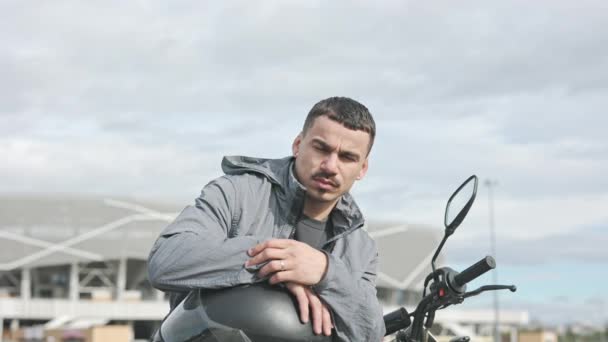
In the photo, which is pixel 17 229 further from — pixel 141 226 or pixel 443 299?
pixel 443 299

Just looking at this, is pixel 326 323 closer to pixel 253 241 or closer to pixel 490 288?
pixel 253 241

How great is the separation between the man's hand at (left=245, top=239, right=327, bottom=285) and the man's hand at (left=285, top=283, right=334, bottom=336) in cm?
2

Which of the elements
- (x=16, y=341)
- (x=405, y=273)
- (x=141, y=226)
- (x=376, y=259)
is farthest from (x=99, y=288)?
(x=376, y=259)

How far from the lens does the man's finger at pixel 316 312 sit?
2250mm

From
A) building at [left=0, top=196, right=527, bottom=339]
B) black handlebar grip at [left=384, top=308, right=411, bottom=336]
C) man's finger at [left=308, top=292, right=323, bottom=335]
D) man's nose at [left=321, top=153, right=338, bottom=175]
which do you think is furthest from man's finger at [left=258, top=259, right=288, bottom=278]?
building at [left=0, top=196, right=527, bottom=339]

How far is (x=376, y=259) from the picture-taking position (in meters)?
2.85

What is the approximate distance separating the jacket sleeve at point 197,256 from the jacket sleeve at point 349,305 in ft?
0.72

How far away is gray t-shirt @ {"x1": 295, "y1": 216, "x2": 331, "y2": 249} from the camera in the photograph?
2.72m

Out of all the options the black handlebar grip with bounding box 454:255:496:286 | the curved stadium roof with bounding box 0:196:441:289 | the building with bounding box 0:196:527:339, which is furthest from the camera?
the curved stadium roof with bounding box 0:196:441:289

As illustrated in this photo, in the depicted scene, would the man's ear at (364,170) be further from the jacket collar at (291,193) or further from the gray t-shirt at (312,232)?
the gray t-shirt at (312,232)

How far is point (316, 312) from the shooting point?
226cm

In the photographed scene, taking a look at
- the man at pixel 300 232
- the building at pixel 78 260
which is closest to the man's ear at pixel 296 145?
the man at pixel 300 232

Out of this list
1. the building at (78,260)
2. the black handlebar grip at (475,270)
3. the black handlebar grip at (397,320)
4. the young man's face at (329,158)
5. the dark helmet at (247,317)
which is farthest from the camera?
the building at (78,260)

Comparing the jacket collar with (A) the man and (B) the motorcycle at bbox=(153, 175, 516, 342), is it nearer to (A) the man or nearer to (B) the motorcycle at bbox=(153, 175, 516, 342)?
(A) the man
